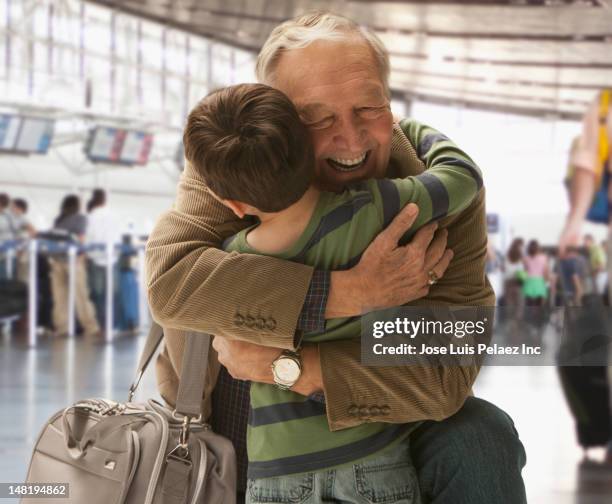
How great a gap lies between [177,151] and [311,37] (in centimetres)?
2055

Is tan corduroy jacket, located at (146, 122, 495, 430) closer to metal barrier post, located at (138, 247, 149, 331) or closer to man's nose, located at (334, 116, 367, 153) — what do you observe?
man's nose, located at (334, 116, 367, 153)

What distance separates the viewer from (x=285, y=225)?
120cm

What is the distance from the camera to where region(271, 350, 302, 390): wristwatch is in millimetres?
1215

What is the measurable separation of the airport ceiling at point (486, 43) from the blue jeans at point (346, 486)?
8.17 meters

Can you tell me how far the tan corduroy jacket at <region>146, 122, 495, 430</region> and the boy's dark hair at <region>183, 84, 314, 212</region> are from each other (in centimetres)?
11

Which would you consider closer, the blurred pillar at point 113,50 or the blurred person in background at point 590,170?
the blurred person in background at point 590,170

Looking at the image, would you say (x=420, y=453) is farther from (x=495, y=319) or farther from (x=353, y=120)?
(x=353, y=120)

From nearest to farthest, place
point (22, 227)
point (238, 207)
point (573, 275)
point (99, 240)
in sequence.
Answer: point (238, 207), point (573, 275), point (22, 227), point (99, 240)

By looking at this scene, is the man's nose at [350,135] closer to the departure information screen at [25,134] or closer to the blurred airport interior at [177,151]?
the blurred airport interior at [177,151]

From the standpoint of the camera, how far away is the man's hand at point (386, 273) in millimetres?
1179

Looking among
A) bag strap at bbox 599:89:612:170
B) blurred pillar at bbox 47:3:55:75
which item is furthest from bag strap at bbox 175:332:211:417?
blurred pillar at bbox 47:3:55:75

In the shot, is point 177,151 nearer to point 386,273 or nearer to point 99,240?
point 99,240

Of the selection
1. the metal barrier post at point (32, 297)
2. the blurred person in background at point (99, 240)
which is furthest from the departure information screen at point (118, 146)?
the metal barrier post at point (32, 297)

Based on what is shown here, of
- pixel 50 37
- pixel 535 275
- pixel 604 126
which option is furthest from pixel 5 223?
pixel 50 37
